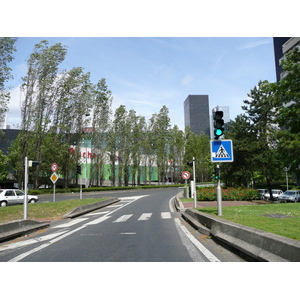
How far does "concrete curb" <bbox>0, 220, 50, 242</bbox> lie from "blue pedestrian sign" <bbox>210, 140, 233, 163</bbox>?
7.23m

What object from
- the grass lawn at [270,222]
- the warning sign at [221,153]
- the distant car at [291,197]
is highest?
the warning sign at [221,153]

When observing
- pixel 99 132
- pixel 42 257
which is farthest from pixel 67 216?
pixel 99 132

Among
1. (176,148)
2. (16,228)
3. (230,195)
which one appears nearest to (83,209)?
(16,228)

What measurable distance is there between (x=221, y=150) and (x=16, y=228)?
309 inches

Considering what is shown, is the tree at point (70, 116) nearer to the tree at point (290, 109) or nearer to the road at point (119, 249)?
the tree at point (290, 109)

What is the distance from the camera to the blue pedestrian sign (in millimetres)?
11586

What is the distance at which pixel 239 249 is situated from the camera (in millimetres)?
6438

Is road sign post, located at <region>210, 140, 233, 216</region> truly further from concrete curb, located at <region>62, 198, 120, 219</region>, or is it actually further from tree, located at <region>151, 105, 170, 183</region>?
tree, located at <region>151, 105, 170, 183</region>

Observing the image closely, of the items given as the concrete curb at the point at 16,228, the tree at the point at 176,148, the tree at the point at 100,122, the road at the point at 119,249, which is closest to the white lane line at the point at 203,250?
the road at the point at 119,249

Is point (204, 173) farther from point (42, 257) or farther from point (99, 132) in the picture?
point (42, 257)

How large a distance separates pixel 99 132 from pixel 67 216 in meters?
42.7

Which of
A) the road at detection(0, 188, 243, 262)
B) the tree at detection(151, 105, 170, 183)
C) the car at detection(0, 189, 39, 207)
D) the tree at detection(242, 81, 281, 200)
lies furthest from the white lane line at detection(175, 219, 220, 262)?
the tree at detection(151, 105, 170, 183)

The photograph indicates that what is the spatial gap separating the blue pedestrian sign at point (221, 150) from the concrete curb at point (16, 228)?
7.23 m

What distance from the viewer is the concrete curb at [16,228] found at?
916cm
